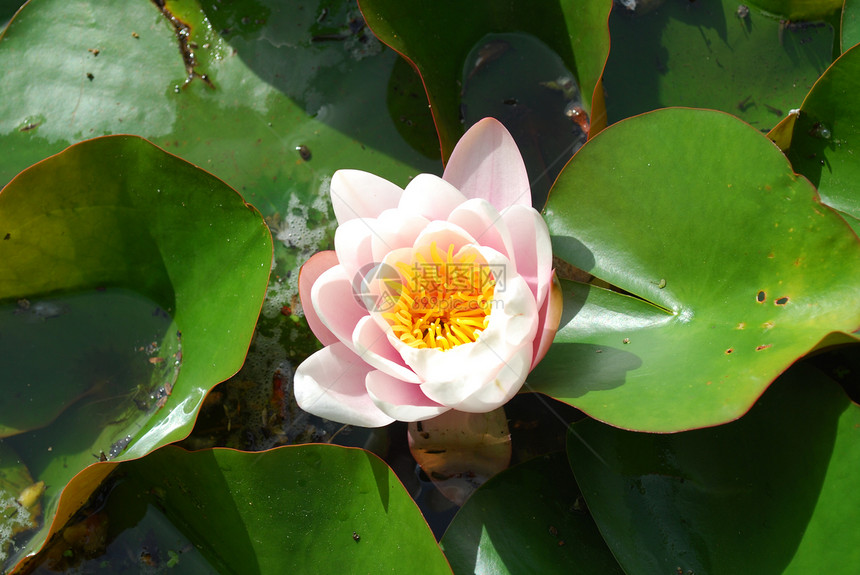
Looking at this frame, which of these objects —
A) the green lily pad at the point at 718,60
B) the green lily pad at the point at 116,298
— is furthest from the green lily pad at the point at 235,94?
the green lily pad at the point at 718,60

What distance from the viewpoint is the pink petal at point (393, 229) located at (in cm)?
154

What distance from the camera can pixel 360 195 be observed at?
1.62 meters

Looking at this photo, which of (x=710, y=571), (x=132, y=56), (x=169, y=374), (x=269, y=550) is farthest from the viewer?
(x=132, y=56)

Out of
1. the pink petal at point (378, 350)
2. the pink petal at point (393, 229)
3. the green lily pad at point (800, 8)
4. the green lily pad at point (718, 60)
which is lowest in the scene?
the pink petal at point (378, 350)

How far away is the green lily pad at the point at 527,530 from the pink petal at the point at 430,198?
87 cm

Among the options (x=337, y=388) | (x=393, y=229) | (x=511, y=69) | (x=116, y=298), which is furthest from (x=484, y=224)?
(x=116, y=298)

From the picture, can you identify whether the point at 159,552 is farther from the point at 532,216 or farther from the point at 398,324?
the point at 532,216

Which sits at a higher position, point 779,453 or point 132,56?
point 132,56

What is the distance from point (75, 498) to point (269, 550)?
645mm

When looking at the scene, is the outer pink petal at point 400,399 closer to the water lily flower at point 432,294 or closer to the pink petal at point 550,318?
the water lily flower at point 432,294

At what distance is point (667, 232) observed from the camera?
64.4 inches

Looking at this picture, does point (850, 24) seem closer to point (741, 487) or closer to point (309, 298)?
point (741, 487)

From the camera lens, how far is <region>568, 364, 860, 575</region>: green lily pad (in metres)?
1.48

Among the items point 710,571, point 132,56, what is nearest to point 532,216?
point 710,571
